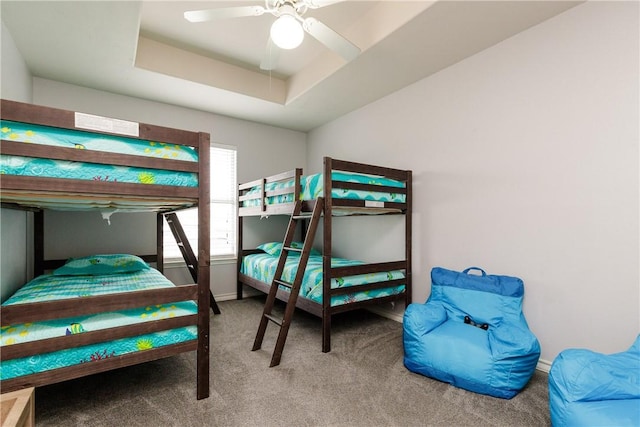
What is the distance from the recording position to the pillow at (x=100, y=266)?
9.18 feet

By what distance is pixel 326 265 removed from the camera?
266 centimetres

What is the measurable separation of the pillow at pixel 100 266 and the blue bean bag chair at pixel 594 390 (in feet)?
10.9

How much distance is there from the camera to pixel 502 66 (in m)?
2.56

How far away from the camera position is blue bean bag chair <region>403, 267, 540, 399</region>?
6.31 feet

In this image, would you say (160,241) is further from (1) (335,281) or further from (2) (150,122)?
(1) (335,281)

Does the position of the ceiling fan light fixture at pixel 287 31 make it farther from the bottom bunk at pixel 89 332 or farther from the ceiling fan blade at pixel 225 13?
the bottom bunk at pixel 89 332

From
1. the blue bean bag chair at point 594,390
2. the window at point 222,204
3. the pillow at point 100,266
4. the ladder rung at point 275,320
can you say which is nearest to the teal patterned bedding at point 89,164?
the ladder rung at point 275,320

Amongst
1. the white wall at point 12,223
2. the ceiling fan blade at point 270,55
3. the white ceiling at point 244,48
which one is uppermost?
the white ceiling at point 244,48

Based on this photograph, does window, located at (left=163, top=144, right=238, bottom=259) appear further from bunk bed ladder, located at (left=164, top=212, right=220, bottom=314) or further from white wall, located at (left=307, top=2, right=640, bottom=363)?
white wall, located at (left=307, top=2, right=640, bottom=363)

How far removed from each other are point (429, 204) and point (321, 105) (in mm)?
1848

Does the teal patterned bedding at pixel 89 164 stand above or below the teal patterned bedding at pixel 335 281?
above

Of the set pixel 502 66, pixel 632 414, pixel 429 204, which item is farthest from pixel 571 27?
pixel 632 414

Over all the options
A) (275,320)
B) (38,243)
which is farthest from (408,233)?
(38,243)

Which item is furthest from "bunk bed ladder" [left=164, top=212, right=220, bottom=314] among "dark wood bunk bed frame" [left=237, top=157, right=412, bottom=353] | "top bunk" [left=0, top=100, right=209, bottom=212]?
"top bunk" [left=0, top=100, right=209, bottom=212]
